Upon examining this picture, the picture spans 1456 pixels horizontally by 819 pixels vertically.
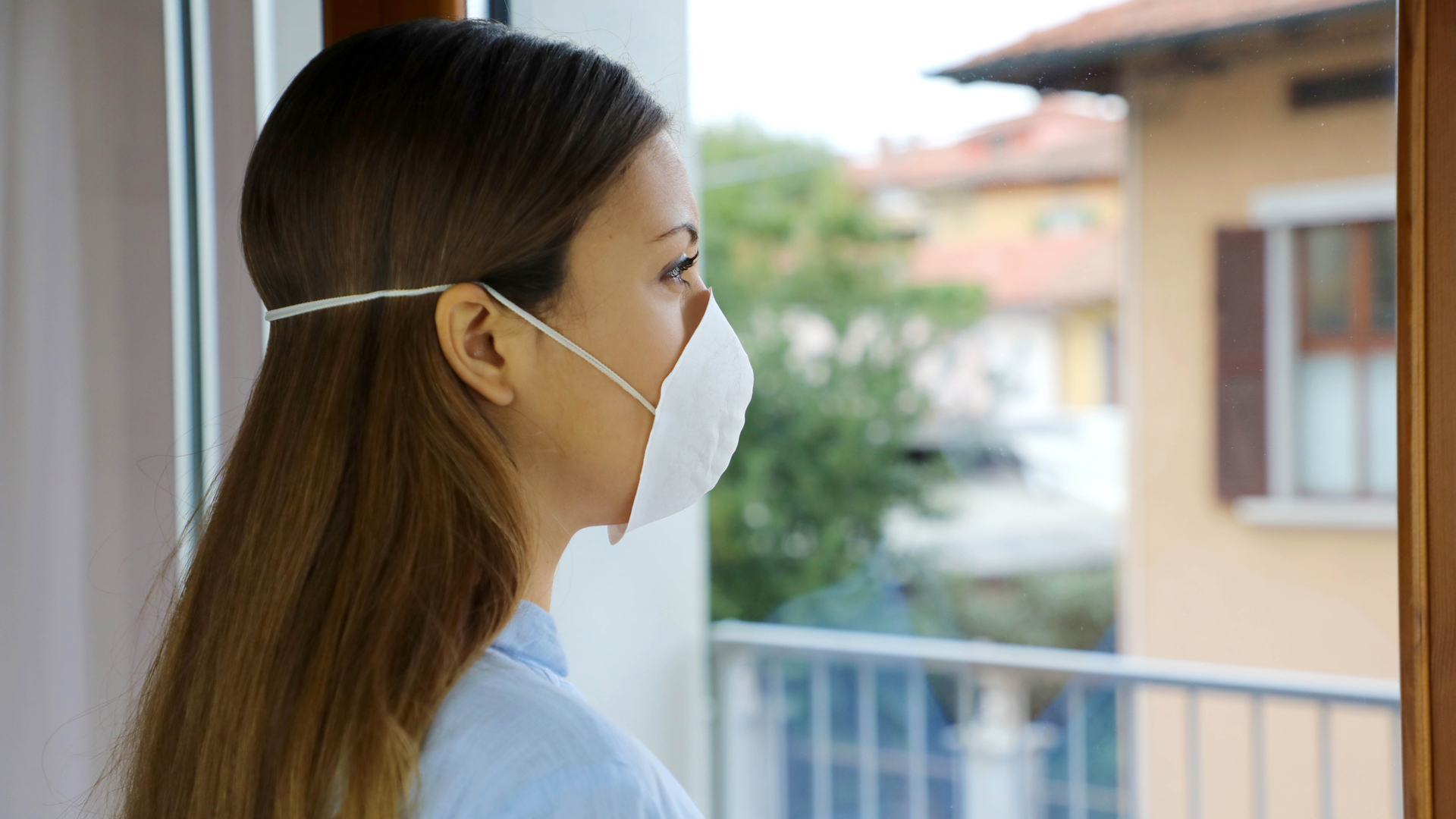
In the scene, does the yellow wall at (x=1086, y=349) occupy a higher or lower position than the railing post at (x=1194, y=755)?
higher

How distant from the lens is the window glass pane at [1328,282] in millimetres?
1104

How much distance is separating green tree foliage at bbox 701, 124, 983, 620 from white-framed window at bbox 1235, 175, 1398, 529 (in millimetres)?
3198

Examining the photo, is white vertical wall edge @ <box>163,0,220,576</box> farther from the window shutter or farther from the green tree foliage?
the green tree foliage

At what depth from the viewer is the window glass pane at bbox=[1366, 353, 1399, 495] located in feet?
2.41

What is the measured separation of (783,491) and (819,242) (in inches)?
50.5

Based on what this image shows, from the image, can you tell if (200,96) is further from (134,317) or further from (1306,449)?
(1306,449)

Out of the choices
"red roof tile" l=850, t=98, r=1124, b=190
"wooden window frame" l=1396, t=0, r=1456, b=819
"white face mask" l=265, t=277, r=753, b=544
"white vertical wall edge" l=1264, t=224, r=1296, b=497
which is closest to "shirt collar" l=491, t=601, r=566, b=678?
"white face mask" l=265, t=277, r=753, b=544

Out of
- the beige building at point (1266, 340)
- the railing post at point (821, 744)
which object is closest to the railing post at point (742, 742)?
the railing post at point (821, 744)

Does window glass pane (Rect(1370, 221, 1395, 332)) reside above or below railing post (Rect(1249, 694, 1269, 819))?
above

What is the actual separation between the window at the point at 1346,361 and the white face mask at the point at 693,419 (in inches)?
17.1

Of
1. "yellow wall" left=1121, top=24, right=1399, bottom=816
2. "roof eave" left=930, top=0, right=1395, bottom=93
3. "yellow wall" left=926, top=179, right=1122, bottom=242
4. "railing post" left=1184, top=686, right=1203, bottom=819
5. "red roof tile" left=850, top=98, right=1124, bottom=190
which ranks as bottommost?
"railing post" left=1184, top=686, right=1203, bottom=819

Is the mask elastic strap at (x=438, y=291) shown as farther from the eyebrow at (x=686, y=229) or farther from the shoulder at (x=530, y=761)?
the shoulder at (x=530, y=761)

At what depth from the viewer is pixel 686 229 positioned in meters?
0.68

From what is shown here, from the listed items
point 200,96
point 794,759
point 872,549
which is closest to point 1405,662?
point 200,96
